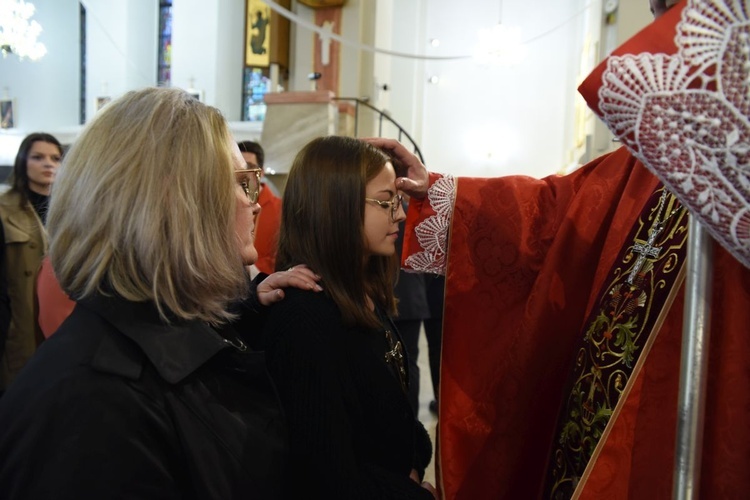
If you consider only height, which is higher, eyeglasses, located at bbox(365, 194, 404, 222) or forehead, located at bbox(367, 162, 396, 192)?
forehead, located at bbox(367, 162, 396, 192)

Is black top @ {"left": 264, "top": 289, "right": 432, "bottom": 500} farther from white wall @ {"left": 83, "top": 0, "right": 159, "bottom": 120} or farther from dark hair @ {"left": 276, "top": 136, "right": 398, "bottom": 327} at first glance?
white wall @ {"left": 83, "top": 0, "right": 159, "bottom": 120}

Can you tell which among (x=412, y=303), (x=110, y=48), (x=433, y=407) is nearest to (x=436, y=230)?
(x=412, y=303)

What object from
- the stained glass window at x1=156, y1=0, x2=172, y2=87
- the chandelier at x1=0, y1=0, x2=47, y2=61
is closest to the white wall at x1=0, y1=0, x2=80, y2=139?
the stained glass window at x1=156, y1=0, x2=172, y2=87

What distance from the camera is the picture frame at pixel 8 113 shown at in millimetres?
11547

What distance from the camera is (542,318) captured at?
4.96 ft

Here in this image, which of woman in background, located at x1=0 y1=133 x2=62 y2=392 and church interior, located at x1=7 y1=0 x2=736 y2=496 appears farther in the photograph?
church interior, located at x1=7 y1=0 x2=736 y2=496

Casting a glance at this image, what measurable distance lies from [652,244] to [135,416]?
996 mm

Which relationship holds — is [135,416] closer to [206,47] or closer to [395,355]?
[395,355]

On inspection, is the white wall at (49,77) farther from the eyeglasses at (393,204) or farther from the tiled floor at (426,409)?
the eyeglasses at (393,204)

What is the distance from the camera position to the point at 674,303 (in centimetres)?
112

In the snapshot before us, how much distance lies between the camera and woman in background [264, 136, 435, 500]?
1172 millimetres

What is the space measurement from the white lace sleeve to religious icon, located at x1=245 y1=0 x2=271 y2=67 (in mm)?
8396

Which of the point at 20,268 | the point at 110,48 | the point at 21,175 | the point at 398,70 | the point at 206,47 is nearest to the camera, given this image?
the point at 20,268

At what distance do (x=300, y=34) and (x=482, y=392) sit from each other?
330 inches
